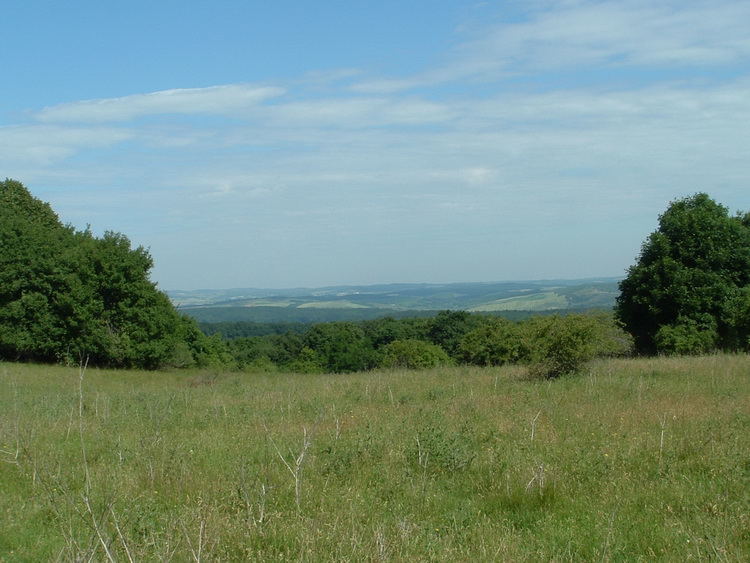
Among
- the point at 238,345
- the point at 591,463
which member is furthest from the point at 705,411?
the point at 238,345

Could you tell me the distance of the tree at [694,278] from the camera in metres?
31.4

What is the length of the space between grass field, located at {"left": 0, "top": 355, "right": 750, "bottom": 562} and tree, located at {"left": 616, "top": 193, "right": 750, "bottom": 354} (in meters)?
20.8

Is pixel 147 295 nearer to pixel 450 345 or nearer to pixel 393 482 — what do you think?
pixel 393 482

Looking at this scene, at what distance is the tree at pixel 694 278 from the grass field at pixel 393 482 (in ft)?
68.4

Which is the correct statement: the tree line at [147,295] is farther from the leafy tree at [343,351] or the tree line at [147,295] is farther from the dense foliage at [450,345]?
the leafy tree at [343,351]

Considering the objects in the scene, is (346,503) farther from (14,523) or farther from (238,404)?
(238,404)

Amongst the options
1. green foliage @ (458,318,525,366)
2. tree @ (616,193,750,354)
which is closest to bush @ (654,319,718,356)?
tree @ (616,193,750,354)

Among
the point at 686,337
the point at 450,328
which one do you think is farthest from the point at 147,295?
the point at 450,328

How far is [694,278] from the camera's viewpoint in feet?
105

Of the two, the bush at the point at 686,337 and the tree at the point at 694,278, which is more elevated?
the tree at the point at 694,278

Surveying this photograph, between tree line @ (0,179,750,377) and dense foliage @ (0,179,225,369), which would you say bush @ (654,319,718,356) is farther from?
dense foliage @ (0,179,225,369)

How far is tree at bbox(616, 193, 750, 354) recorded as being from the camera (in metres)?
31.4

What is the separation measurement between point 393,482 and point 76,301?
108 feet

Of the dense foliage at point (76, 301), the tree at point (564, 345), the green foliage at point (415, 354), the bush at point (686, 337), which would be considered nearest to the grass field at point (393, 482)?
the tree at point (564, 345)
